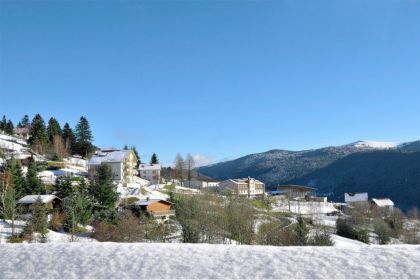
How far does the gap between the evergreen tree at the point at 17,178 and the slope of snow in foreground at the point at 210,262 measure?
3236 cm

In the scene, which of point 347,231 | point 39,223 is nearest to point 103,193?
point 39,223

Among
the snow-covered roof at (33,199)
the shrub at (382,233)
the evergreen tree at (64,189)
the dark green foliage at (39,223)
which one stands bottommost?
the shrub at (382,233)

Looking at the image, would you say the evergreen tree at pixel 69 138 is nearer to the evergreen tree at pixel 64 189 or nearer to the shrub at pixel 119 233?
the evergreen tree at pixel 64 189

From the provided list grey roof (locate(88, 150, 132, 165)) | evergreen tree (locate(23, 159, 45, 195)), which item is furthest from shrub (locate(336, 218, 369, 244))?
grey roof (locate(88, 150, 132, 165))

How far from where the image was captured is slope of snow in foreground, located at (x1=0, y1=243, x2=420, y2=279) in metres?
10.7

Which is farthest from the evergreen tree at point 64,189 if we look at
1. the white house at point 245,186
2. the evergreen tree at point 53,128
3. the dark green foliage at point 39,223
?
the white house at point 245,186

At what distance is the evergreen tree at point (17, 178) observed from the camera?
42375 mm

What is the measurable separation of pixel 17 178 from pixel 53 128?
44.9m

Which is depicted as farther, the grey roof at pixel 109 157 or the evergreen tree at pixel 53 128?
the evergreen tree at pixel 53 128

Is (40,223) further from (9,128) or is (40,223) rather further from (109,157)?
(9,128)

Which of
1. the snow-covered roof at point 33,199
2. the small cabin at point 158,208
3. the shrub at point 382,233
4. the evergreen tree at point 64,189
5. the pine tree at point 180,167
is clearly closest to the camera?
the snow-covered roof at point 33,199

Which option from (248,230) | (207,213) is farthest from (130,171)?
(248,230)

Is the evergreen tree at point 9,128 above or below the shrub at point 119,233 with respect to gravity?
above

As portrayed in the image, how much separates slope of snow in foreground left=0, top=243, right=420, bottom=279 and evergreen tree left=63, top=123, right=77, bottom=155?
7324 centimetres
